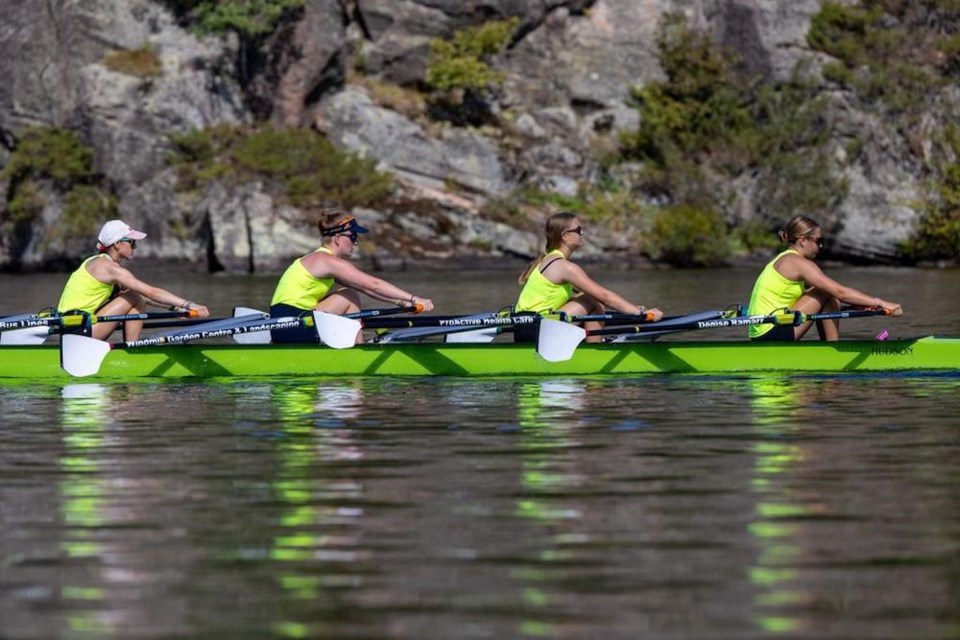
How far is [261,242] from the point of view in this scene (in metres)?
48.6

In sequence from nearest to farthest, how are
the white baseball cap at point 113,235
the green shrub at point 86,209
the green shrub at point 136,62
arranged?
the white baseball cap at point 113,235 < the green shrub at point 86,209 < the green shrub at point 136,62

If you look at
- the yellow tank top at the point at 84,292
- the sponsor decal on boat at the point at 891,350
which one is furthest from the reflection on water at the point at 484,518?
the yellow tank top at the point at 84,292

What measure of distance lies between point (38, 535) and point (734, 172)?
44900mm

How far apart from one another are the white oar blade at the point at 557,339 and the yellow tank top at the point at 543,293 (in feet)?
1.64

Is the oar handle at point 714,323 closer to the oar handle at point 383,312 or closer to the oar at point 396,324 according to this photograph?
the oar at point 396,324

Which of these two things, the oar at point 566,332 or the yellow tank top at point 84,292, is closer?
the oar at point 566,332

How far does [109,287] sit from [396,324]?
281 cm

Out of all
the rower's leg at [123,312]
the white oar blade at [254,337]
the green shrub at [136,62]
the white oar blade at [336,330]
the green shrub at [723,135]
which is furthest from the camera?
the green shrub at [136,62]

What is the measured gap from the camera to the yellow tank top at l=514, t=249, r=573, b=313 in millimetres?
18016

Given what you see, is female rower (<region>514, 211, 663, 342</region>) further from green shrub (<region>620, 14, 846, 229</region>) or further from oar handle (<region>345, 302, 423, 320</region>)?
green shrub (<region>620, 14, 846, 229</region>)

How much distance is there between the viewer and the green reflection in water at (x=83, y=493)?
8.18 meters

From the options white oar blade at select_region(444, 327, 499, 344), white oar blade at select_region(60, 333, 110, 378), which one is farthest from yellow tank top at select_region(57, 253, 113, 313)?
white oar blade at select_region(444, 327, 499, 344)

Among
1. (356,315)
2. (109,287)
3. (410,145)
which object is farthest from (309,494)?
(410,145)

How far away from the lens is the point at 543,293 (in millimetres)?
18031
